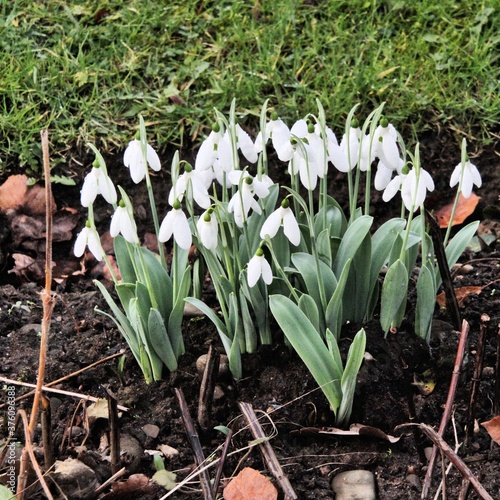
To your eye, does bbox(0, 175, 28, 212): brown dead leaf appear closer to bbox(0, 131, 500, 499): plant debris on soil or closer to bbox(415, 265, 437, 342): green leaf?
bbox(0, 131, 500, 499): plant debris on soil

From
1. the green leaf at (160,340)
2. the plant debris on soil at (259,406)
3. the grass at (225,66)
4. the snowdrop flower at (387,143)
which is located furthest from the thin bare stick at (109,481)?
the grass at (225,66)

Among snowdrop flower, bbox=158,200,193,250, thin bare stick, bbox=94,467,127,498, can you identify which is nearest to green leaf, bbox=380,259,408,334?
snowdrop flower, bbox=158,200,193,250

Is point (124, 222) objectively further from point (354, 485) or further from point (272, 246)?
point (354, 485)

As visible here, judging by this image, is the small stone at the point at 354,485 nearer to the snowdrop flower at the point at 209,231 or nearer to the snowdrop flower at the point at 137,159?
the snowdrop flower at the point at 209,231

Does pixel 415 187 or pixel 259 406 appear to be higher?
pixel 415 187

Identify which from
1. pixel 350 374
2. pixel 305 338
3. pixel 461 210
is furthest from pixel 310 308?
pixel 461 210

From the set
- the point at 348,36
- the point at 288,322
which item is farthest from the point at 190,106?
the point at 288,322

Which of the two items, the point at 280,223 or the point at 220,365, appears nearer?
the point at 280,223
